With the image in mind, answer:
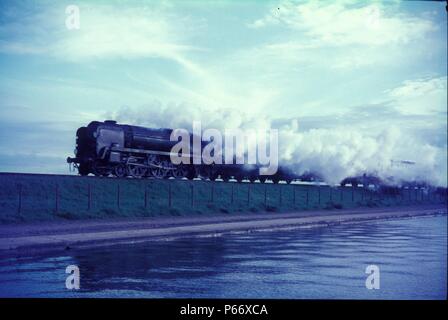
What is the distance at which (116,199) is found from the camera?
1111 inches

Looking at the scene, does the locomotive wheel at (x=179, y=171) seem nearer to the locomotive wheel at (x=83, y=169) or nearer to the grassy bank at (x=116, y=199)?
the grassy bank at (x=116, y=199)

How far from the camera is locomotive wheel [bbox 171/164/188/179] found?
1417 inches

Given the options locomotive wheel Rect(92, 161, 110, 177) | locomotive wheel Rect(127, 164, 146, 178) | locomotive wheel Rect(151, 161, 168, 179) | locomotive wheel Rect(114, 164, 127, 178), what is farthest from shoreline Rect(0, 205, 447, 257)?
locomotive wheel Rect(151, 161, 168, 179)

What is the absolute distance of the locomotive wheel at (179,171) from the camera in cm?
3600

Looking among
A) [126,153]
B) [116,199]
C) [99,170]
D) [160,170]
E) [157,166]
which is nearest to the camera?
[116,199]

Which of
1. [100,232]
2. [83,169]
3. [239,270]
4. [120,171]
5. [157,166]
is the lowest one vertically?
[239,270]

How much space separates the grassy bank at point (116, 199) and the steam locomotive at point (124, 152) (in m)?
1.53

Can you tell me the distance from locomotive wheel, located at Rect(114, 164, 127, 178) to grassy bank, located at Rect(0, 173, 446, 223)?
4.36 feet

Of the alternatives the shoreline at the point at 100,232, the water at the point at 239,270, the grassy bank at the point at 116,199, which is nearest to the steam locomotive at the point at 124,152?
the grassy bank at the point at 116,199

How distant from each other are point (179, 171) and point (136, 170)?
426 cm

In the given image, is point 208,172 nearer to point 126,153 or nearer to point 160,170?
point 160,170

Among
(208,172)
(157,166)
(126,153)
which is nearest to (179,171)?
(157,166)
